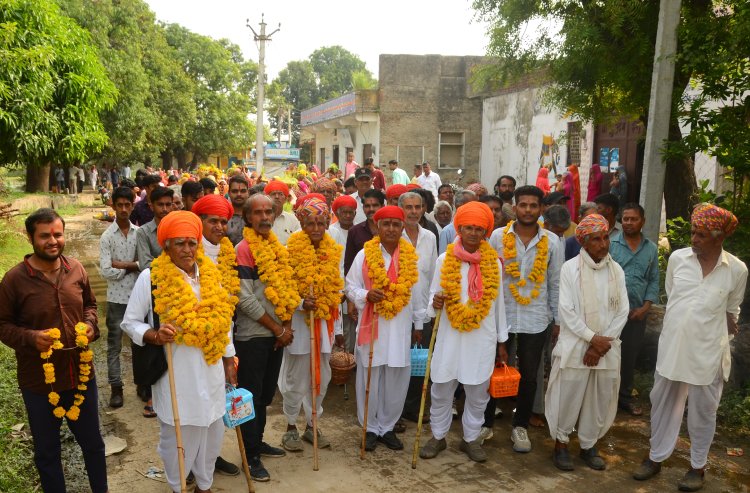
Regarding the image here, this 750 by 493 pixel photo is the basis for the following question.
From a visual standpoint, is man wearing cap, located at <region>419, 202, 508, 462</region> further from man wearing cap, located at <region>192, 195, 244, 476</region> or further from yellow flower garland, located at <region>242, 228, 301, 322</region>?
man wearing cap, located at <region>192, 195, 244, 476</region>

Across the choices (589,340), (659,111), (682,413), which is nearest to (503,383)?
(589,340)

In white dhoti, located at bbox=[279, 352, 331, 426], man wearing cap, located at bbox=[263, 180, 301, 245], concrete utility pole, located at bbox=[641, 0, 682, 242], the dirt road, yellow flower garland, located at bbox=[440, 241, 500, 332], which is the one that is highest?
concrete utility pole, located at bbox=[641, 0, 682, 242]

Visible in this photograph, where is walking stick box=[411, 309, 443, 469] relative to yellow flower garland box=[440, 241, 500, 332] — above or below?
below

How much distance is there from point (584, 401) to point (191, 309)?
3.11 m

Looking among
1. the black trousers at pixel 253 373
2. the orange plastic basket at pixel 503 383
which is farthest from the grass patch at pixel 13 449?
the orange plastic basket at pixel 503 383

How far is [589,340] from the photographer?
4.93 meters

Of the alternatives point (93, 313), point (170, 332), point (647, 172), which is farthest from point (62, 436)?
point (647, 172)

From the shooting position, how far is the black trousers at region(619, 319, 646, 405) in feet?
21.1

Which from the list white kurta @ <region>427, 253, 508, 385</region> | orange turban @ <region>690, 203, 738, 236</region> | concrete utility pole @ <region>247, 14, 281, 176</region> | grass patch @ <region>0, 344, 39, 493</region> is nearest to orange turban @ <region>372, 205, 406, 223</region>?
white kurta @ <region>427, 253, 508, 385</region>

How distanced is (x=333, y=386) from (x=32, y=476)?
9.99 ft

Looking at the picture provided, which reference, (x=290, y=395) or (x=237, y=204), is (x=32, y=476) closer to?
(x=290, y=395)

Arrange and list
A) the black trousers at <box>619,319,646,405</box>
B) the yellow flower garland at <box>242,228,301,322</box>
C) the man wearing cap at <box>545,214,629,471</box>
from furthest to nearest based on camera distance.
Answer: the black trousers at <box>619,319,646,405</box>, the man wearing cap at <box>545,214,629,471</box>, the yellow flower garland at <box>242,228,301,322</box>

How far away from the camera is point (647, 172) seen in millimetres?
7273

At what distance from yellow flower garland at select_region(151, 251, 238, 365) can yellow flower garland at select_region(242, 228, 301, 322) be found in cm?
63
